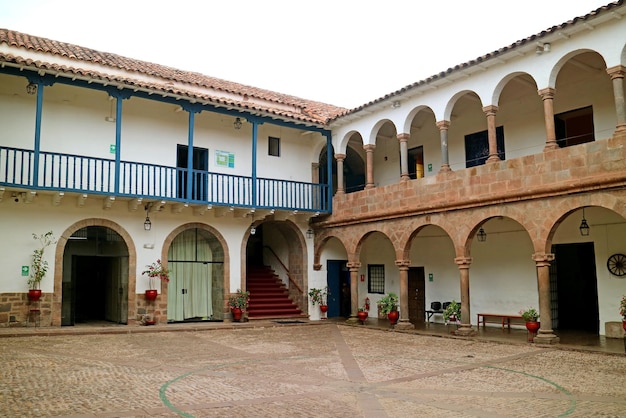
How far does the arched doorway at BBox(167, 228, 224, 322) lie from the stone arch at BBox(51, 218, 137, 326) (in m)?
1.52

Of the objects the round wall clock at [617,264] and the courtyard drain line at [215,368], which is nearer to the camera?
the courtyard drain line at [215,368]

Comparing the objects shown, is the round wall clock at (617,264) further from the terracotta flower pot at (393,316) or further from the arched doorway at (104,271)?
the arched doorway at (104,271)

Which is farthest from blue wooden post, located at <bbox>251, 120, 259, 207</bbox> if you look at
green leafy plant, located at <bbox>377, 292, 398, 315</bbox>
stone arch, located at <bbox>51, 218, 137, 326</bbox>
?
green leafy plant, located at <bbox>377, 292, 398, 315</bbox>

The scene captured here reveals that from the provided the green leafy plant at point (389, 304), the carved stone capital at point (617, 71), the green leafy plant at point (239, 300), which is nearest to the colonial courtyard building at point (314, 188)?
the carved stone capital at point (617, 71)

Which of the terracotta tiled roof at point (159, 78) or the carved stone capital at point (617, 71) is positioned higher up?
the terracotta tiled roof at point (159, 78)

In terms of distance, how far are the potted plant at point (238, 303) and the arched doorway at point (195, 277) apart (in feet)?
1.20

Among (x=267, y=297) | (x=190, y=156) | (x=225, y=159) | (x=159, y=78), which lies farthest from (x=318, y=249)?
(x=159, y=78)

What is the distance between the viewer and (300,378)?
8.59 meters

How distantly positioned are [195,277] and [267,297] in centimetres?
292

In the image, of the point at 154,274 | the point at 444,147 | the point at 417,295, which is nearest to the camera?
the point at 444,147

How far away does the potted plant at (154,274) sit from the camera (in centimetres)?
1562

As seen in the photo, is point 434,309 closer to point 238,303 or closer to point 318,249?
point 318,249

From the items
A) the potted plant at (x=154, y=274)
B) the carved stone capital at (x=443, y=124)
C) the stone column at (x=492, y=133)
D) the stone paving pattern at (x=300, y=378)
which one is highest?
the carved stone capital at (x=443, y=124)

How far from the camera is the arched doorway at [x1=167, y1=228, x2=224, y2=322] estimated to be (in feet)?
56.2
